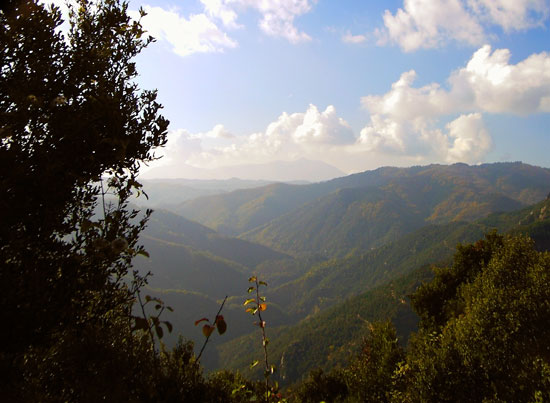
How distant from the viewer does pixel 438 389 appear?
13.8 meters

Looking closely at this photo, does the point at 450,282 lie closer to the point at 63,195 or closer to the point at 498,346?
the point at 498,346

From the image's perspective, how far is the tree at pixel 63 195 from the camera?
237 inches

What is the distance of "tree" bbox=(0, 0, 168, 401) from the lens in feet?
19.8

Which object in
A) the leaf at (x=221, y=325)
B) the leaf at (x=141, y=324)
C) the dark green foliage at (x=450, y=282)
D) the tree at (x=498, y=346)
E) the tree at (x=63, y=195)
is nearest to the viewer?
the leaf at (x=141, y=324)

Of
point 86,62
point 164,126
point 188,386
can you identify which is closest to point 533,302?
point 188,386

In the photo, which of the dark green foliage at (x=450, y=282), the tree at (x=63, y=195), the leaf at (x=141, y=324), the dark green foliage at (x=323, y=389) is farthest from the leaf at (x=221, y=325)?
the dark green foliage at (x=450, y=282)

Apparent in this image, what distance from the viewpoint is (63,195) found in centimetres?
706

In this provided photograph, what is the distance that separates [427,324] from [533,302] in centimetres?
1054

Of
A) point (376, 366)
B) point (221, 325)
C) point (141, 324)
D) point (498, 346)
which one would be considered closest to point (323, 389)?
point (376, 366)

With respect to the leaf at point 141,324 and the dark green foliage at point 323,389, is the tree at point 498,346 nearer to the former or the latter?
the dark green foliage at point 323,389

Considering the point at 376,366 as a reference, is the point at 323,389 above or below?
below

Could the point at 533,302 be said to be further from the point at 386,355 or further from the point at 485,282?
the point at 386,355

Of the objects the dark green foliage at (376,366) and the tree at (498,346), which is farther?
the dark green foliage at (376,366)

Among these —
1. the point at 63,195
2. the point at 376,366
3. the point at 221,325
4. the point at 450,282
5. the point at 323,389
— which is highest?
the point at 63,195
